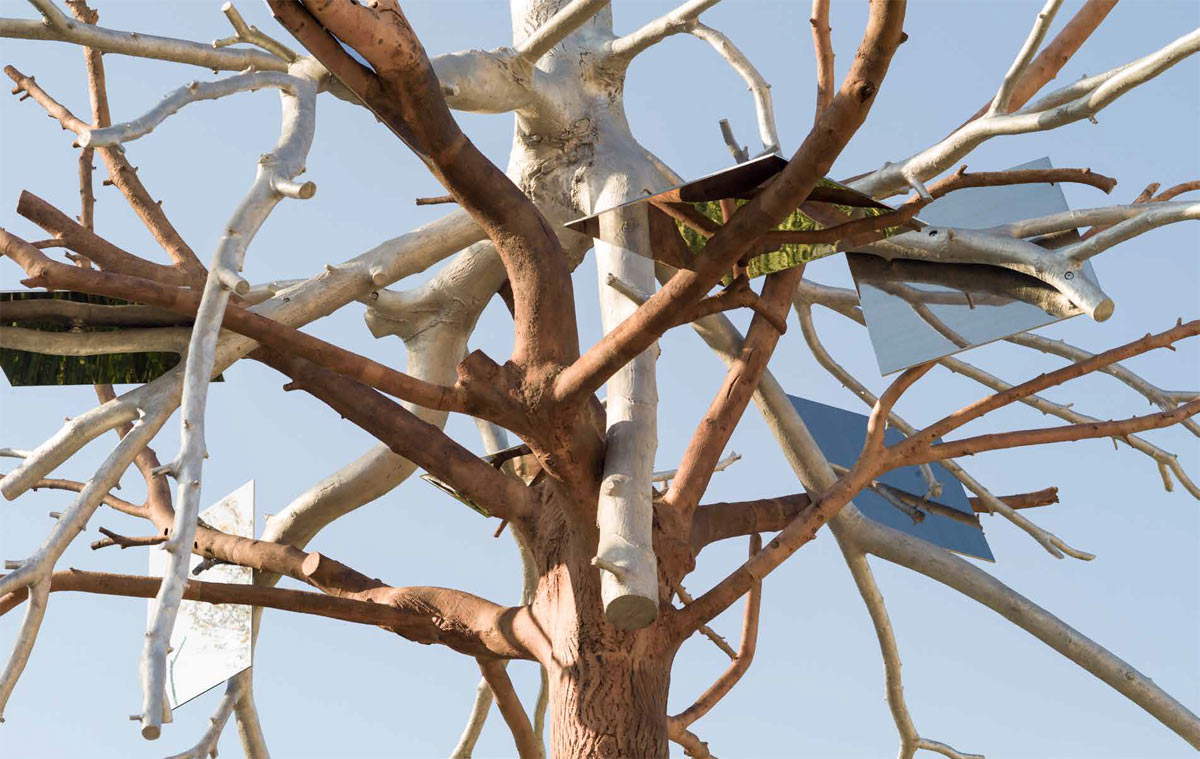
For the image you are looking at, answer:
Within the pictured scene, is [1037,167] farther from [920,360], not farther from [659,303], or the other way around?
[659,303]

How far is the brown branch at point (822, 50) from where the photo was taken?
10.9 feet

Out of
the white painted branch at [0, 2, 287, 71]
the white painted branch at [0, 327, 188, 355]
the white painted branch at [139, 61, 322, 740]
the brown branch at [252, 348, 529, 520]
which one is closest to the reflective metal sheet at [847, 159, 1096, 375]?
the brown branch at [252, 348, 529, 520]

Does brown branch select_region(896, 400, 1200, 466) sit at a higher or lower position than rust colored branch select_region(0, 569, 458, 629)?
higher

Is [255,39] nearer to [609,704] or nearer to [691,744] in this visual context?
[609,704]

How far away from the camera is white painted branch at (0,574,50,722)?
9.98 feet

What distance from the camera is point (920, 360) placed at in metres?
4.30

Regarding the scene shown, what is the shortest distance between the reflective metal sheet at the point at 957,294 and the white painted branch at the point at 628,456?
2.48 ft

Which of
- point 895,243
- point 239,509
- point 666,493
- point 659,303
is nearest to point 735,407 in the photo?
point 666,493

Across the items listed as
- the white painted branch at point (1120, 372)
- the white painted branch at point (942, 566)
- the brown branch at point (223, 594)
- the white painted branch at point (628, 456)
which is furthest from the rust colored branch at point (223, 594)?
the white painted branch at point (1120, 372)

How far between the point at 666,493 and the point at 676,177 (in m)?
1.53

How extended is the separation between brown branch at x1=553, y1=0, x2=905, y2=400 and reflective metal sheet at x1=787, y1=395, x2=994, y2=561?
74.4 inches

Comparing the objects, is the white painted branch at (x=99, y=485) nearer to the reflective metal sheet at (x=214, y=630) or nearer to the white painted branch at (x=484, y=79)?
the reflective metal sheet at (x=214, y=630)

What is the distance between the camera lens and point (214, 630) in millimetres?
5039

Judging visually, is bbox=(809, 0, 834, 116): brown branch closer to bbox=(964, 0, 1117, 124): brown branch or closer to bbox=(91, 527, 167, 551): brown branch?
bbox=(964, 0, 1117, 124): brown branch
